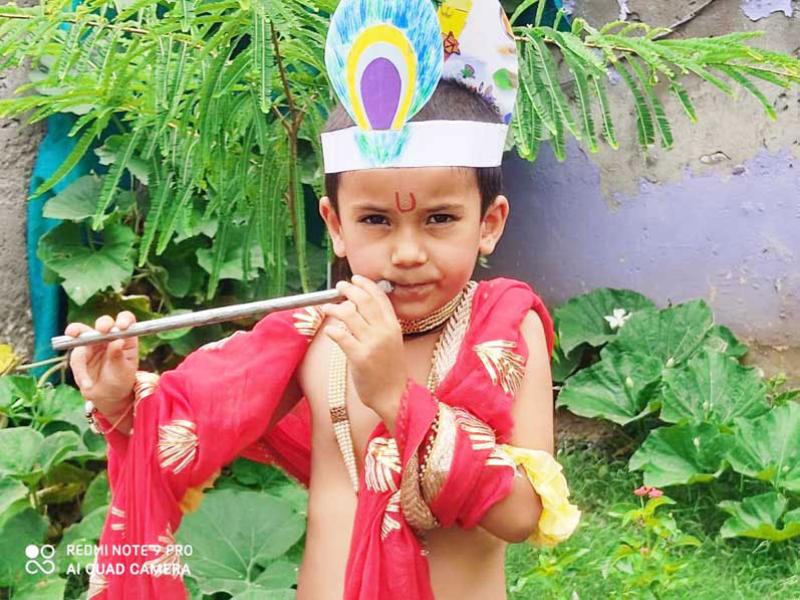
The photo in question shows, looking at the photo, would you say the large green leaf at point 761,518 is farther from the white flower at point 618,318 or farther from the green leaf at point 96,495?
the green leaf at point 96,495

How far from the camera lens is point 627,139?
12.0 feet

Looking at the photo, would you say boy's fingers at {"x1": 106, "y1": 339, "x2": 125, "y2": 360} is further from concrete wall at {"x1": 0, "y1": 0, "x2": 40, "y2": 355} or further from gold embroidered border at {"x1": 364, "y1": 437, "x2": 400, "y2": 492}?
concrete wall at {"x1": 0, "y1": 0, "x2": 40, "y2": 355}

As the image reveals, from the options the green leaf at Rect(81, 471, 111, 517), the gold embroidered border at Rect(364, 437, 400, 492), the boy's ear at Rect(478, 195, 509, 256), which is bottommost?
the green leaf at Rect(81, 471, 111, 517)

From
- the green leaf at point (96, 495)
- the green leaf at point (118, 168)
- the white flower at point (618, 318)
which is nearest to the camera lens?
the green leaf at point (118, 168)

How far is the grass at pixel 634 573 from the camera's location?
257 cm

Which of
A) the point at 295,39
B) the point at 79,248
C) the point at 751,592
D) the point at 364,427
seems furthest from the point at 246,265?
the point at 751,592

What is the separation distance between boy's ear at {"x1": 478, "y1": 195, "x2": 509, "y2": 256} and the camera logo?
5.62 feet

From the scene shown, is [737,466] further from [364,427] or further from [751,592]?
[364,427]

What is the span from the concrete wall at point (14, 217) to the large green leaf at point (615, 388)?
5.43 feet

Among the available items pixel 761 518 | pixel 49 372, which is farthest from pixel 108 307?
pixel 761 518

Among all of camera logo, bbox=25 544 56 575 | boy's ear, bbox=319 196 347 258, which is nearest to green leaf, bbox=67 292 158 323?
camera logo, bbox=25 544 56 575

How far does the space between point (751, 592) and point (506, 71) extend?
5.84ft

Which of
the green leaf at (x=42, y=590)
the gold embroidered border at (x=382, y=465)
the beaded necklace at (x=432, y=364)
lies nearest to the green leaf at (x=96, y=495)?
the green leaf at (x=42, y=590)

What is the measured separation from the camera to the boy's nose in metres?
1.46
